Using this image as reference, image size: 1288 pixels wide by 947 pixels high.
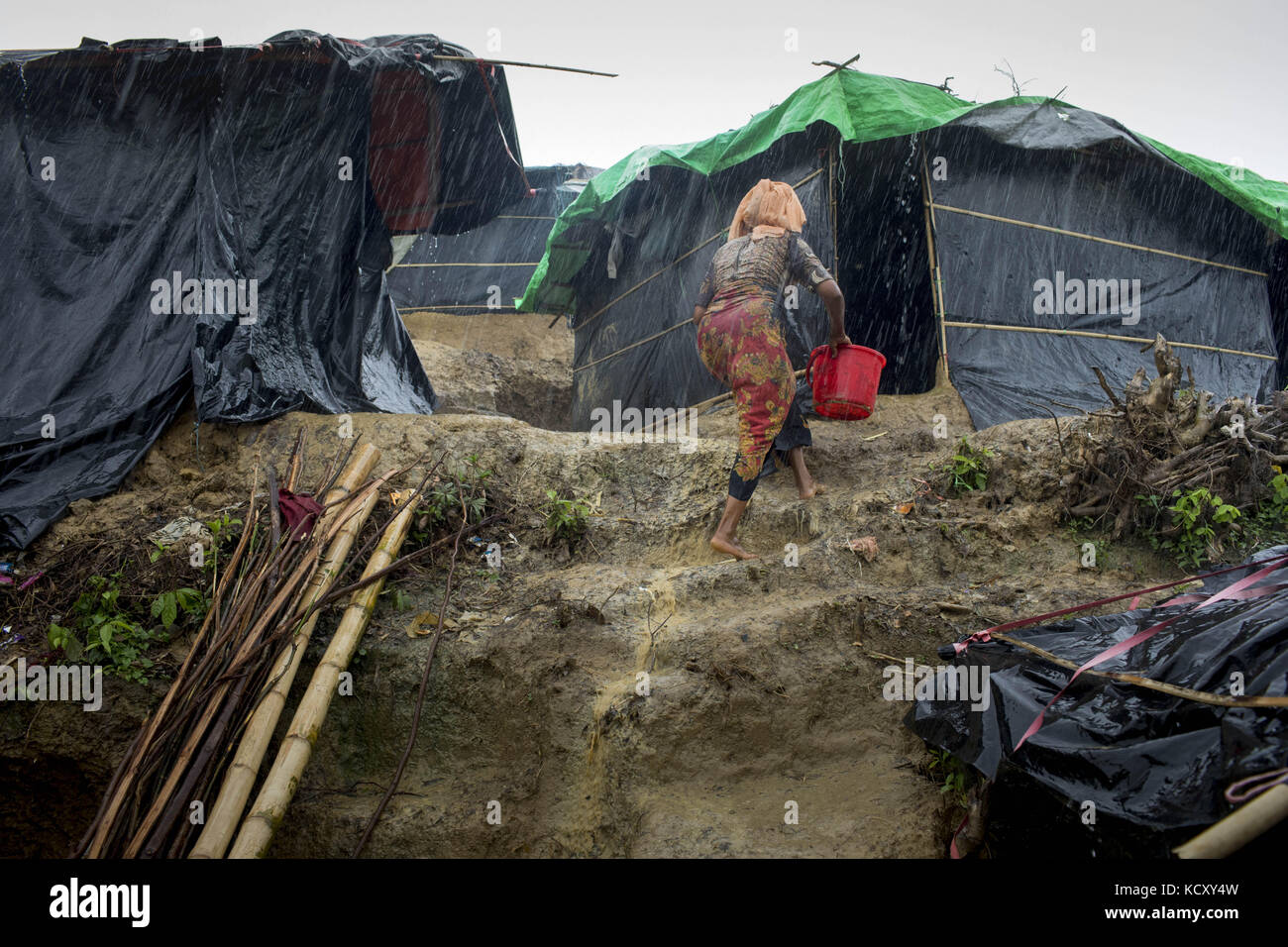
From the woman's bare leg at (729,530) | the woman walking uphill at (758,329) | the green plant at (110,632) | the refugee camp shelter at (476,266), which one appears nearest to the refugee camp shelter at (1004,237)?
the woman walking uphill at (758,329)

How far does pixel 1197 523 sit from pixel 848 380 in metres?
1.75

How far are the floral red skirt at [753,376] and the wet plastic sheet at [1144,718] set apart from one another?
174 cm

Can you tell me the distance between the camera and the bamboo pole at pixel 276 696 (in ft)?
8.61

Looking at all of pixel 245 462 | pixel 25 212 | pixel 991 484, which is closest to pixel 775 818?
pixel 991 484

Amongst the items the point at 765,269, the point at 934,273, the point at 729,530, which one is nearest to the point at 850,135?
the point at 934,273

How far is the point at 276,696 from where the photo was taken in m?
3.07

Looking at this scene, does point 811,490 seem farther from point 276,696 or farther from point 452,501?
point 276,696

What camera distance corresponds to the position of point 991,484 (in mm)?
4242

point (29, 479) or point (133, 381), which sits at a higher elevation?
point (133, 381)

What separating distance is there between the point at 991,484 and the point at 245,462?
444 cm

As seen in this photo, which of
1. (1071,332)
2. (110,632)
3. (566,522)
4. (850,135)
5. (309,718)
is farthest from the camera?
(1071,332)

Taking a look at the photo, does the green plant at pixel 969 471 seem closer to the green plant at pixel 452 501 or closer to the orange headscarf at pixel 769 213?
the orange headscarf at pixel 769 213
